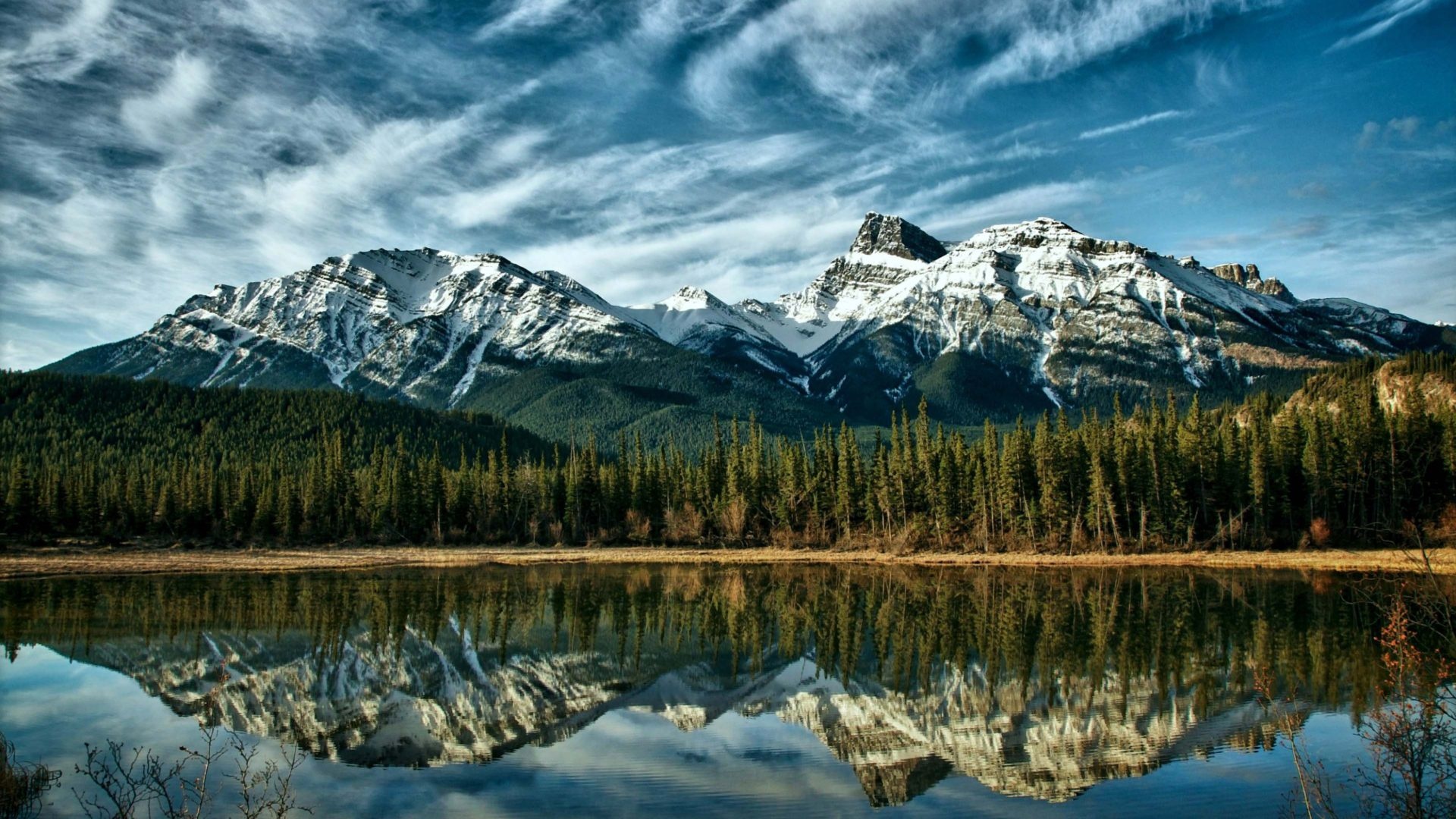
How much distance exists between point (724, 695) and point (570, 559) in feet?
186

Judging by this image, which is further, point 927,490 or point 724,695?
point 927,490

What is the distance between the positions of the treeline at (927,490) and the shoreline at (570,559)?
5.36 m

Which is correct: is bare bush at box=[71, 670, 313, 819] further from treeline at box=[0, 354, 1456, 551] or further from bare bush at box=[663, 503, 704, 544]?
bare bush at box=[663, 503, 704, 544]

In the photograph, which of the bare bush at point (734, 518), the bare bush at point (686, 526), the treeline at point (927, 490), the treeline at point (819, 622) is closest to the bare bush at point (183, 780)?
the treeline at point (819, 622)

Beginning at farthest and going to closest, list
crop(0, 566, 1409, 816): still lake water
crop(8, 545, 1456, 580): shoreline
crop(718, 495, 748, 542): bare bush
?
crop(718, 495, 748, 542): bare bush < crop(8, 545, 1456, 580): shoreline < crop(0, 566, 1409, 816): still lake water

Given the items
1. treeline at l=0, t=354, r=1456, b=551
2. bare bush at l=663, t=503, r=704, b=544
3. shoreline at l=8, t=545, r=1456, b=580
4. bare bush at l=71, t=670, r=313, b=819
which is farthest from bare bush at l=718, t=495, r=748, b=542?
bare bush at l=71, t=670, r=313, b=819

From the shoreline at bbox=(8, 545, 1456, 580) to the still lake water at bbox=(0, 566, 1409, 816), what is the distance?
18844mm

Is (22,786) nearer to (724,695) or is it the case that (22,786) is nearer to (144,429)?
(724,695)

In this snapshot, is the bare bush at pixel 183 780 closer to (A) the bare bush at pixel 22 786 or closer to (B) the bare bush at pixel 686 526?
(A) the bare bush at pixel 22 786

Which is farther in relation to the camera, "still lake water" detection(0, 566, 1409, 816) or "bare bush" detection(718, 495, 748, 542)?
"bare bush" detection(718, 495, 748, 542)

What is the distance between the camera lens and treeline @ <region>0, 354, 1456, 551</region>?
263ft

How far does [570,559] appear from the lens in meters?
84.2

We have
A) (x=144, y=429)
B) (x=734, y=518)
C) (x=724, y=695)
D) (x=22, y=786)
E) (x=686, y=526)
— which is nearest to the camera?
(x=22, y=786)

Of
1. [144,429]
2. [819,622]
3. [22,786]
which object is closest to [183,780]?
[22,786]
